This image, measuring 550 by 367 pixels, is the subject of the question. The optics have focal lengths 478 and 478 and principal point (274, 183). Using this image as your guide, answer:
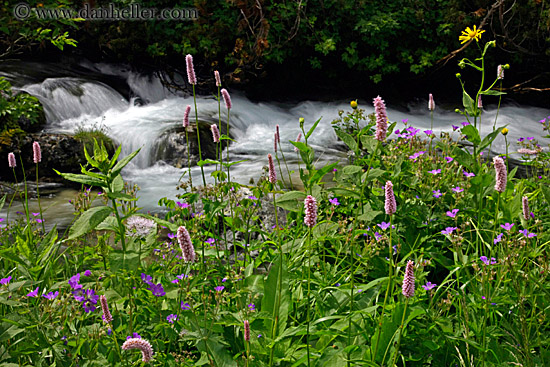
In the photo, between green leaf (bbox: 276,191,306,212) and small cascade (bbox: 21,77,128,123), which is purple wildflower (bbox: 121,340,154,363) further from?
small cascade (bbox: 21,77,128,123)

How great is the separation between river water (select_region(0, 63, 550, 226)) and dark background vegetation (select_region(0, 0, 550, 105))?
0.54 meters

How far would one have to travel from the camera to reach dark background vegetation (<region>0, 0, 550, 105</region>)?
31.7 ft

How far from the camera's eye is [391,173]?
2410mm

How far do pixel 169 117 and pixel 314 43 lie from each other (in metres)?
3.79

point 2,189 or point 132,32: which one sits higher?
point 132,32

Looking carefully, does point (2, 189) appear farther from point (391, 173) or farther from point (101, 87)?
point (391, 173)

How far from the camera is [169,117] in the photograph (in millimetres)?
8344

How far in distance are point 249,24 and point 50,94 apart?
390cm

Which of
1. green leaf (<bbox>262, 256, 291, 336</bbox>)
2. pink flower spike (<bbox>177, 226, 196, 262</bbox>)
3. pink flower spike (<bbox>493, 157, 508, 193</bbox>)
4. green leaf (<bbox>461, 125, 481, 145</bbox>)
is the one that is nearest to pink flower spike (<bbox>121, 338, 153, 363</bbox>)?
pink flower spike (<bbox>177, 226, 196, 262</bbox>)

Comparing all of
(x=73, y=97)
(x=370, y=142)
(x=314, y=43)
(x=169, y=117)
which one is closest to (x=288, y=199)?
(x=370, y=142)

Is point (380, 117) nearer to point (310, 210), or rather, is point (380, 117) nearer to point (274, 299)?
point (310, 210)

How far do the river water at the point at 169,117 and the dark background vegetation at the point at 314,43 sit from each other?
21.3 inches

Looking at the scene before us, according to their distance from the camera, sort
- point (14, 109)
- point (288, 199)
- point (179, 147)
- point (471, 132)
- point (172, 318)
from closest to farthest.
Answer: point (288, 199)
point (172, 318)
point (471, 132)
point (14, 109)
point (179, 147)

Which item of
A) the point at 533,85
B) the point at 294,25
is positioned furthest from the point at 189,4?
the point at 533,85
